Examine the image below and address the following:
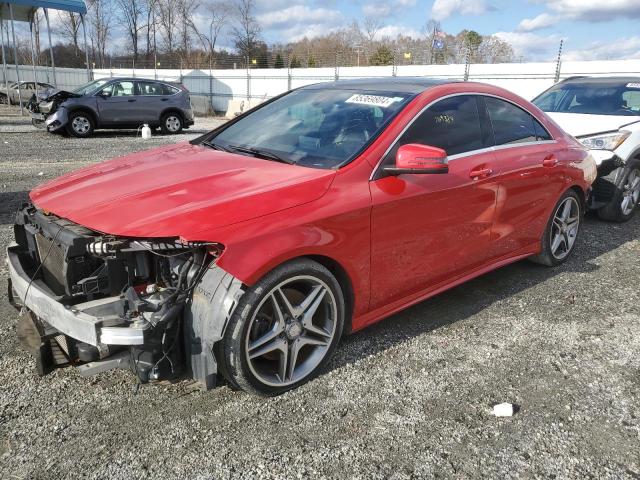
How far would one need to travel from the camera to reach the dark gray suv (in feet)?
46.8

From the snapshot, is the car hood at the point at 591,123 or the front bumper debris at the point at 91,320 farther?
the car hood at the point at 591,123

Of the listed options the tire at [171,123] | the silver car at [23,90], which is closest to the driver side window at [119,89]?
the tire at [171,123]

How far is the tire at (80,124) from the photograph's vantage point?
14227 mm

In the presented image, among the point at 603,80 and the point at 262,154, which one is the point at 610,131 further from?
the point at 262,154

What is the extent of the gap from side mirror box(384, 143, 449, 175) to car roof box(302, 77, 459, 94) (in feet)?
2.28

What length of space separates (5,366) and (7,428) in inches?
24.4

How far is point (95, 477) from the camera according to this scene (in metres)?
2.24

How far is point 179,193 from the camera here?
272cm

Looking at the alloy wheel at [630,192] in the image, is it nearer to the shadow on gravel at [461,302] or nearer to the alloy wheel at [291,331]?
the shadow on gravel at [461,302]

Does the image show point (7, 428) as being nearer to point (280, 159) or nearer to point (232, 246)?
point (232, 246)

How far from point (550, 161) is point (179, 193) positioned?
3.15m

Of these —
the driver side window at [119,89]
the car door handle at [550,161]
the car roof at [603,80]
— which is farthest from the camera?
the driver side window at [119,89]

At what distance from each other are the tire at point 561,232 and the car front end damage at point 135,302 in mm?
3279

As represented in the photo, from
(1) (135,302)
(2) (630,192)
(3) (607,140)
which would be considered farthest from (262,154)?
(2) (630,192)
